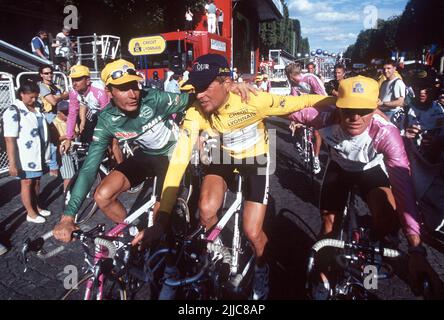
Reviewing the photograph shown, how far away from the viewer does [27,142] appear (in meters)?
5.02

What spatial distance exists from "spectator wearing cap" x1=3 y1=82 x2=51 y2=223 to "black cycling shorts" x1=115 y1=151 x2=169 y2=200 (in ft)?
6.82

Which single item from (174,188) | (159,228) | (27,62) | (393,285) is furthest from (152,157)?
(27,62)

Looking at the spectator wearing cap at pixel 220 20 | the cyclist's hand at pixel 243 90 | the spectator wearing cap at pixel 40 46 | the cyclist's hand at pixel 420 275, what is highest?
the spectator wearing cap at pixel 220 20

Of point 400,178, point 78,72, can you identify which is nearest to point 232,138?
point 400,178

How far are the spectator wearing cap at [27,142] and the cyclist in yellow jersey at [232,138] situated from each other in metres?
3.20

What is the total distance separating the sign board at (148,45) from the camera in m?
15.4

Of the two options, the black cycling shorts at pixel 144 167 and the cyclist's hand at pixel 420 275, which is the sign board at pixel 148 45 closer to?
the black cycling shorts at pixel 144 167

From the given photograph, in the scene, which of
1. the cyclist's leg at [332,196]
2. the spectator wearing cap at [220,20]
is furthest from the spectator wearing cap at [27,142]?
the spectator wearing cap at [220,20]

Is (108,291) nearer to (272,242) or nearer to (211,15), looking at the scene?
(272,242)

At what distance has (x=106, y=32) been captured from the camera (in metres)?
22.0

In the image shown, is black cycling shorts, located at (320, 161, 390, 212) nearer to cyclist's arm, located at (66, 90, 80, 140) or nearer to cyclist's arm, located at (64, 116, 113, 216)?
cyclist's arm, located at (64, 116, 113, 216)

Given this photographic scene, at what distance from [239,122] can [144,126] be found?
1.24 m

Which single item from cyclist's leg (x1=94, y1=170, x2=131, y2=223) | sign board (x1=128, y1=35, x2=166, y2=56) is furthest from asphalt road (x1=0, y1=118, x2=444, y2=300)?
sign board (x1=128, y1=35, x2=166, y2=56)
